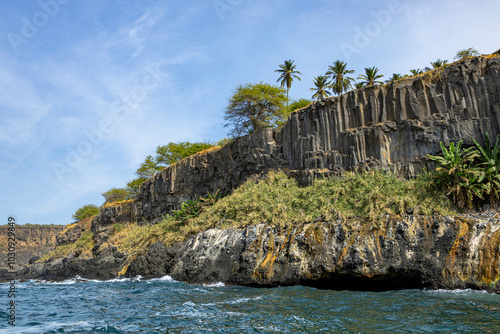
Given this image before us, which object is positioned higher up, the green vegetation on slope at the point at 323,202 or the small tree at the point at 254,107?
the small tree at the point at 254,107

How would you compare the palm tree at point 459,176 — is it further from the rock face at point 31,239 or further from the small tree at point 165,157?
the rock face at point 31,239

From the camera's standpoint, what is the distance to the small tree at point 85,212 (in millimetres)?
67312

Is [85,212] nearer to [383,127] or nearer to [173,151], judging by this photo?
[173,151]

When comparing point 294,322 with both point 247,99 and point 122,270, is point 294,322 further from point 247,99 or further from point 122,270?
point 247,99

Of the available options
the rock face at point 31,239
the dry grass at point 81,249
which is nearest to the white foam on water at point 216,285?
the dry grass at point 81,249

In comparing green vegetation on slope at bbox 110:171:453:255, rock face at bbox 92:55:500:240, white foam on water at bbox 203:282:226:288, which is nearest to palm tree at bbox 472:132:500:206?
rock face at bbox 92:55:500:240

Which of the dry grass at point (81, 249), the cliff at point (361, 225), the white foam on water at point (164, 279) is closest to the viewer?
the cliff at point (361, 225)

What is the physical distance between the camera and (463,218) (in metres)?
14.3

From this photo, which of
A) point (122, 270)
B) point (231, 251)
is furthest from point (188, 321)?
point (122, 270)

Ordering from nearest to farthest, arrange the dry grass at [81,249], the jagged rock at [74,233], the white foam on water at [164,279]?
the white foam on water at [164,279] < the dry grass at [81,249] < the jagged rock at [74,233]

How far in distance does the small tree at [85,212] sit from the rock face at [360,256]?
176 feet

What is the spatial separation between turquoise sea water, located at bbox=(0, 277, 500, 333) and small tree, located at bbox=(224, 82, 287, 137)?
74.4 feet

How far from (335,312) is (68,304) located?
923 centimetres

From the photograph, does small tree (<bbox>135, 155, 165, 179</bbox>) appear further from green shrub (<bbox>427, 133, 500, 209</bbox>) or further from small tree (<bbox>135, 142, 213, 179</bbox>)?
green shrub (<bbox>427, 133, 500, 209</bbox>)
